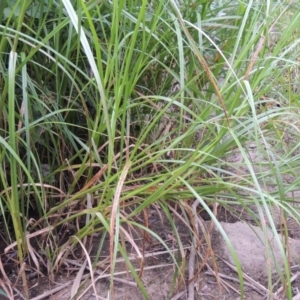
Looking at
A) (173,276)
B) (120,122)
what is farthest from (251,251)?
(120,122)

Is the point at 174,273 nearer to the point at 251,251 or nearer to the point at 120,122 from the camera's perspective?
the point at 251,251

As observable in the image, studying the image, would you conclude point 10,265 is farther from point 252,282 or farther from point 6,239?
point 252,282

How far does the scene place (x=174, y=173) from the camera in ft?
2.79

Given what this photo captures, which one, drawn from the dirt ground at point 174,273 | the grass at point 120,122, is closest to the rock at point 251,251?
the dirt ground at point 174,273

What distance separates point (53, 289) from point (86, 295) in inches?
2.5

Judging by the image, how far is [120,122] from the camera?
1.09m

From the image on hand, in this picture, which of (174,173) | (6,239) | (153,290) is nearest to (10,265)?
(6,239)

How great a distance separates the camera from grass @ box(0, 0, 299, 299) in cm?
87

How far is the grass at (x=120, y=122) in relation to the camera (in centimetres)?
87

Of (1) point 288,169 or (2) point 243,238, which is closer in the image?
(1) point 288,169

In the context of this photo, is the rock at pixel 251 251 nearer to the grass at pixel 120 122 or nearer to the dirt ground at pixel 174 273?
the dirt ground at pixel 174 273

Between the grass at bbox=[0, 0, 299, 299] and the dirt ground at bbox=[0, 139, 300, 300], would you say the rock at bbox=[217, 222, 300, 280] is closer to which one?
the dirt ground at bbox=[0, 139, 300, 300]

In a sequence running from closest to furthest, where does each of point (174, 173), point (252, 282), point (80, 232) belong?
point (174, 173) < point (80, 232) < point (252, 282)

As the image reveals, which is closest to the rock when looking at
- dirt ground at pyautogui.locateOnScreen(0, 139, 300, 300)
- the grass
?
dirt ground at pyautogui.locateOnScreen(0, 139, 300, 300)
